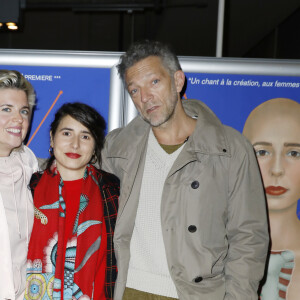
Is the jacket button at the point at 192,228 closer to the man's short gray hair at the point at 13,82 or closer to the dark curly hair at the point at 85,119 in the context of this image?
the dark curly hair at the point at 85,119

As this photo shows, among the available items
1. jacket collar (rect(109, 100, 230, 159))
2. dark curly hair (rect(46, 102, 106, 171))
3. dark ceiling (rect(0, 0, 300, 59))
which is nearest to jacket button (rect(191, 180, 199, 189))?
jacket collar (rect(109, 100, 230, 159))

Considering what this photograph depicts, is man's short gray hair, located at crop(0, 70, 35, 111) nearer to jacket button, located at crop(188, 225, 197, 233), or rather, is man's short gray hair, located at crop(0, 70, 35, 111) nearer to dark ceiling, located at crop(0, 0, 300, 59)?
dark ceiling, located at crop(0, 0, 300, 59)

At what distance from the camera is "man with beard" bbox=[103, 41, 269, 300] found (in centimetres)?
189

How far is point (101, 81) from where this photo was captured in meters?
2.40

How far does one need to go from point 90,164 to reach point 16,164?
447 millimetres

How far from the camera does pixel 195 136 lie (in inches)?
78.7

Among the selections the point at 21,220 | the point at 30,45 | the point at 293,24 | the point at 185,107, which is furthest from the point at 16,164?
the point at 30,45

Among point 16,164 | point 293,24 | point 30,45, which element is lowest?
point 16,164

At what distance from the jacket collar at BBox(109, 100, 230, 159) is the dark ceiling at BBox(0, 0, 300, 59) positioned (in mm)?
1539

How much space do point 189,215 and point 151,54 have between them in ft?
3.15

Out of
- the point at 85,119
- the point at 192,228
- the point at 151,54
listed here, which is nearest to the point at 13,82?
the point at 85,119

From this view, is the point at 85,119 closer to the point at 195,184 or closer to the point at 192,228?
the point at 195,184

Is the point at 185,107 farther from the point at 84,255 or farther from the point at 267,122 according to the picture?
the point at 84,255

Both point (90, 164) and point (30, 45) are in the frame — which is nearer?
point (90, 164)
